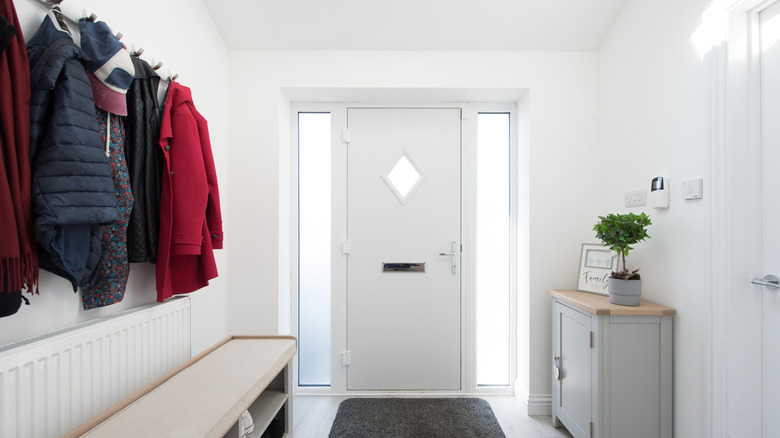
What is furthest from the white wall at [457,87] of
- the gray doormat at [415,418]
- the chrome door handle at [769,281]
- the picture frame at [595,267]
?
the chrome door handle at [769,281]

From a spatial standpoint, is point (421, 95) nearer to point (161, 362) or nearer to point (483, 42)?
point (483, 42)

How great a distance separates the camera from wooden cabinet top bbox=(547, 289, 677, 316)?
1.56 metres

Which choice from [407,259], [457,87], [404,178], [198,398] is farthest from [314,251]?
[457,87]

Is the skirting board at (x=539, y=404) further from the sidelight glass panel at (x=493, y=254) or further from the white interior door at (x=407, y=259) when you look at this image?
the white interior door at (x=407, y=259)

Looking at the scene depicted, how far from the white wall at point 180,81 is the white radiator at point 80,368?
7cm

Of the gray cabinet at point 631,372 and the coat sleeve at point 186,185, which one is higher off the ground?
Result: the coat sleeve at point 186,185

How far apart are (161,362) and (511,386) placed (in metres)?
2.21

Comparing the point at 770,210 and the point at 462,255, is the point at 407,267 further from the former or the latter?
the point at 770,210

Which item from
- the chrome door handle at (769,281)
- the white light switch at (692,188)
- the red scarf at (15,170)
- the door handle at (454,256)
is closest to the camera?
the red scarf at (15,170)

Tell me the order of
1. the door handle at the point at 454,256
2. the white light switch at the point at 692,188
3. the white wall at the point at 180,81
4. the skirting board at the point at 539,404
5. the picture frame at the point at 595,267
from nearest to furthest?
the white wall at the point at 180,81 < the white light switch at the point at 692,188 < the picture frame at the point at 595,267 < the skirting board at the point at 539,404 < the door handle at the point at 454,256

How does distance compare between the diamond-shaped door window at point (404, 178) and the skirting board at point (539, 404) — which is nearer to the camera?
the skirting board at point (539, 404)

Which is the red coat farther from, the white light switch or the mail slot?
the white light switch

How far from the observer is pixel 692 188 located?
1.49 m

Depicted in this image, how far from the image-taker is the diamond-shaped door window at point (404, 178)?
2396mm
